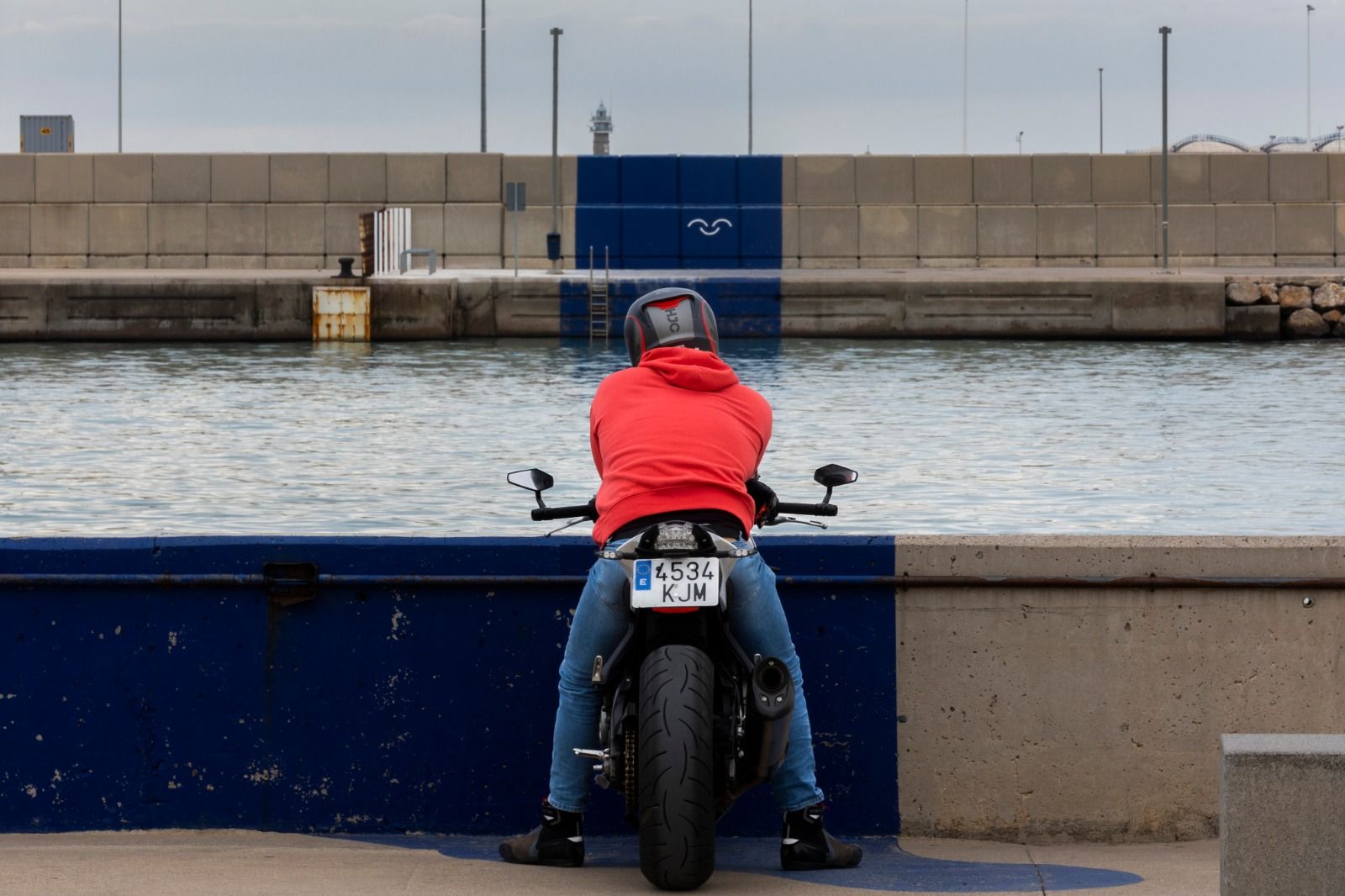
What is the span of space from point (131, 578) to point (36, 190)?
4401 cm

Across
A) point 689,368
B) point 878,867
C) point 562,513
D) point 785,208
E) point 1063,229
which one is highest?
point 785,208

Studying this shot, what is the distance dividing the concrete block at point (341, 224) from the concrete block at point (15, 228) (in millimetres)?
7008

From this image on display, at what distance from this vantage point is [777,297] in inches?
1373

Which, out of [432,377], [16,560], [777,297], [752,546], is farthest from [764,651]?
[777,297]

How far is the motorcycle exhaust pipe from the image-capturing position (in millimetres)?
4809

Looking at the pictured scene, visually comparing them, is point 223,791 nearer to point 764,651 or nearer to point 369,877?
point 369,877

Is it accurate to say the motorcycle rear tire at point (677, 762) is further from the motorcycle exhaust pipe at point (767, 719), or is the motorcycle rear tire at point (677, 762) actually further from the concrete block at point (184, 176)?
the concrete block at point (184, 176)

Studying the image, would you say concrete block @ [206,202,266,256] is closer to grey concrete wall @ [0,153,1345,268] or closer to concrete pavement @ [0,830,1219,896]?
grey concrete wall @ [0,153,1345,268]

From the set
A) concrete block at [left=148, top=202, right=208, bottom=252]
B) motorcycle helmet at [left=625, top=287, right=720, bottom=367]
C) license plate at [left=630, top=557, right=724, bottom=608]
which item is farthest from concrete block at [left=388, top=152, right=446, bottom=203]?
license plate at [left=630, top=557, right=724, bottom=608]

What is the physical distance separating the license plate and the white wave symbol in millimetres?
42164

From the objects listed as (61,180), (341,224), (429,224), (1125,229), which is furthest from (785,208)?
(61,180)

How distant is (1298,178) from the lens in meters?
47.8

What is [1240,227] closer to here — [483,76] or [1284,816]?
[483,76]

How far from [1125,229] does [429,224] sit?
16.1 metres
